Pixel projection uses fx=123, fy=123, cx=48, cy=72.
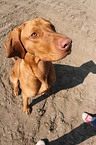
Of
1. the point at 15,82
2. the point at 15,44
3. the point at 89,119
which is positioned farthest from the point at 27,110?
the point at 15,44

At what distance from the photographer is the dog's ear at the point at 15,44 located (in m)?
1.90

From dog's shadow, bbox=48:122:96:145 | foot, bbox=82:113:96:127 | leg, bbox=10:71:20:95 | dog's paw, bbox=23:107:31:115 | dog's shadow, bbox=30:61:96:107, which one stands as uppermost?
leg, bbox=10:71:20:95

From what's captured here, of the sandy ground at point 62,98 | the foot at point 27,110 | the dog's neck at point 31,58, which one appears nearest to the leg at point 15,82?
the sandy ground at point 62,98

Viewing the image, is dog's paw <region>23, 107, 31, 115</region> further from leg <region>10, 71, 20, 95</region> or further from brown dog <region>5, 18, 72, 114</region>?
brown dog <region>5, 18, 72, 114</region>

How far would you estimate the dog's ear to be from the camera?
6.23ft

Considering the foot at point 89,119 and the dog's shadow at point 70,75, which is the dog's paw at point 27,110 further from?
the foot at point 89,119

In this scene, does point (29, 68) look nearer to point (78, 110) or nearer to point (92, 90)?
point (78, 110)

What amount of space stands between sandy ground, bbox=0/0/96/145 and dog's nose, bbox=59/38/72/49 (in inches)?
95.0

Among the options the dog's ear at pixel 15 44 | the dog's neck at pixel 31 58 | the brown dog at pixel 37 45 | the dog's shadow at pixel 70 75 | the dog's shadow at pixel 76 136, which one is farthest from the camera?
the dog's shadow at pixel 70 75

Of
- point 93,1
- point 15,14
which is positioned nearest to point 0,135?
point 15,14

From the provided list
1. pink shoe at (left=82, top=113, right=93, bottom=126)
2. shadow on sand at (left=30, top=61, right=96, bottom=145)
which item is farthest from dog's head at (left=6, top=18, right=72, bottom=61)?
pink shoe at (left=82, top=113, right=93, bottom=126)

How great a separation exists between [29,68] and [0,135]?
7.65ft

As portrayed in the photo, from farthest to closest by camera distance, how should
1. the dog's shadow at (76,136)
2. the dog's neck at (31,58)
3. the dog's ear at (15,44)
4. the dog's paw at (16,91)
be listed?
the dog's paw at (16,91), the dog's shadow at (76,136), the dog's neck at (31,58), the dog's ear at (15,44)

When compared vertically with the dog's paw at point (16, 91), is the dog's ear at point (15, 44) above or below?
above
